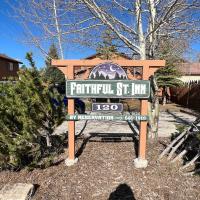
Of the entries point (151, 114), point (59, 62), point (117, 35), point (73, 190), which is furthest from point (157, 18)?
point (73, 190)

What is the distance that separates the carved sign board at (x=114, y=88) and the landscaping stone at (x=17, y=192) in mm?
1996

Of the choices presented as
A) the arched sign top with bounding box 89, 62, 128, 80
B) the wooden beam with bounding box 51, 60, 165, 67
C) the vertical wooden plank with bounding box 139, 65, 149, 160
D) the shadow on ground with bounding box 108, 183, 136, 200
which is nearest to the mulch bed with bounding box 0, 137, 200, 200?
the shadow on ground with bounding box 108, 183, 136, 200

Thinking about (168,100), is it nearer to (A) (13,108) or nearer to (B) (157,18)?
(B) (157,18)

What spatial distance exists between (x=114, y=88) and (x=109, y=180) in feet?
5.73

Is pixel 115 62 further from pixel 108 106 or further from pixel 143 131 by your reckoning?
pixel 143 131

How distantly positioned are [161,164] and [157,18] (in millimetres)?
3525

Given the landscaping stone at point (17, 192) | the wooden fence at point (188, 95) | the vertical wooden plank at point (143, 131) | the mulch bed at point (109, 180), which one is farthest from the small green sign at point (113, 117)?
the wooden fence at point (188, 95)

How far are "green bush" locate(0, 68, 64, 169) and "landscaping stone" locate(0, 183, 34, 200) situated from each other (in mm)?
648

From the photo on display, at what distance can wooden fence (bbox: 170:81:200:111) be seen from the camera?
19.7 m

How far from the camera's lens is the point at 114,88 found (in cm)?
546

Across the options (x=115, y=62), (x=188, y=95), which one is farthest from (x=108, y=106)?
(x=188, y=95)

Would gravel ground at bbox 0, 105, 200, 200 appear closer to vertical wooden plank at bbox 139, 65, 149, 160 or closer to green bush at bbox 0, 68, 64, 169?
vertical wooden plank at bbox 139, 65, 149, 160

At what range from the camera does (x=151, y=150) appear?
6535mm

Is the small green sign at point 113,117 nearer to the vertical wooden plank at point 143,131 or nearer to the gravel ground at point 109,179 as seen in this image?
the vertical wooden plank at point 143,131
